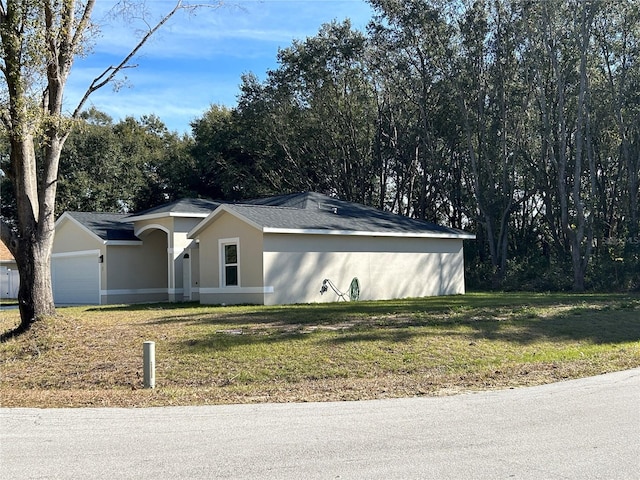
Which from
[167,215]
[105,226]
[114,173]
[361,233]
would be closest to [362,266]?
[361,233]

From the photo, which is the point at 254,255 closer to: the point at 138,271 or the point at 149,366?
the point at 138,271

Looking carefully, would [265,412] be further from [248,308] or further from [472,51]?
[472,51]

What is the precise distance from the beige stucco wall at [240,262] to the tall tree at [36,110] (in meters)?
7.14

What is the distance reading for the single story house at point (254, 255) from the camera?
21656 millimetres

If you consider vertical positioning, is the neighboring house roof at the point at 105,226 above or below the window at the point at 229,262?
above

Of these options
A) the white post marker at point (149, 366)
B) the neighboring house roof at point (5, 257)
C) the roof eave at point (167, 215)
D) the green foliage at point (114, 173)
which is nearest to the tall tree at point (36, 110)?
the white post marker at point (149, 366)

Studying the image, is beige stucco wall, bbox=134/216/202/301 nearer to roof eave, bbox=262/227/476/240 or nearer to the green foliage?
roof eave, bbox=262/227/476/240

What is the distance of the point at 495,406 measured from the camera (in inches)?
348

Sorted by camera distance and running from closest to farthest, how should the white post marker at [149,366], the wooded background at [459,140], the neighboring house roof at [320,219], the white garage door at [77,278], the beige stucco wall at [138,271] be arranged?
Result: the white post marker at [149,366] < the neighboring house roof at [320,219] < the beige stucco wall at [138,271] < the white garage door at [77,278] < the wooded background at [459,140]

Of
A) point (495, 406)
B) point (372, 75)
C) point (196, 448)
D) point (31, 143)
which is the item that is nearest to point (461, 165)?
point (372, 75)

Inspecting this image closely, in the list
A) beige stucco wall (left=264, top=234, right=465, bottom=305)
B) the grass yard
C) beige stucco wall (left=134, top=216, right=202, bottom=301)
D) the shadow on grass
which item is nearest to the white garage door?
beige stucco wall (left=134, top=216, right=202, bottom=301)

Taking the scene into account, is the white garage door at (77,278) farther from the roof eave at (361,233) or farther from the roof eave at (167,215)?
the roof eave at (361,233)

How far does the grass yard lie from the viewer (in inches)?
412

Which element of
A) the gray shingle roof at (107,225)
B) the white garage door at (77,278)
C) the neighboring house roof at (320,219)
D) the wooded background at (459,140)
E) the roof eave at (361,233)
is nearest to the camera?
the roof eave at (361,233)
